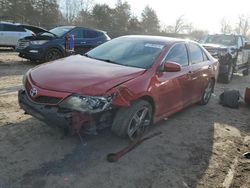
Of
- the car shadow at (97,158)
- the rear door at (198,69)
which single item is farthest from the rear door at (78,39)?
the car shadow at (97,158)

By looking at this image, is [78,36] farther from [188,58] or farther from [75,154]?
[75,154]

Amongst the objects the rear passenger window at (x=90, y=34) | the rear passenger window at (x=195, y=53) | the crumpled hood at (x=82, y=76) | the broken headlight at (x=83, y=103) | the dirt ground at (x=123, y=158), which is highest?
the rear passenger window at (x=90, y=34)

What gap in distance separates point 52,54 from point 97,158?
944cm

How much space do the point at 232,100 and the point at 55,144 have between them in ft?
16.1

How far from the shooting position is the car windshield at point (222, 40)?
1291 cm

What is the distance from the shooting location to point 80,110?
417 cm

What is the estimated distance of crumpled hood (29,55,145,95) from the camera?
4.29m

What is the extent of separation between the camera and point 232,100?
7949mm

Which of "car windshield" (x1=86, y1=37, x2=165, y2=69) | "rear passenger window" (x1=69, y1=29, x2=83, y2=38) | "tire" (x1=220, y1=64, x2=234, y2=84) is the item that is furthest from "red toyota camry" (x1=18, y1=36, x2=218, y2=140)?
"rear passenger window" (x1=69, y1=29, x2=83, y2=38)

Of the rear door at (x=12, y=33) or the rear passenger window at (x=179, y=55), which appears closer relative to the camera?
the rear passenger window at (x=179, y=55)

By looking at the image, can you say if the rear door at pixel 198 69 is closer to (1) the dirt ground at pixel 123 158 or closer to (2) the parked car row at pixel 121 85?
(2) the parked car row at pixel 121 85

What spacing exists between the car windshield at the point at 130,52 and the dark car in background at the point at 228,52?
640 centimetres

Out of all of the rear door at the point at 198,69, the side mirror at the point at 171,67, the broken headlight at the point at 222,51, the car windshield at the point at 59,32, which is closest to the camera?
the side mirror at the point at 171,67

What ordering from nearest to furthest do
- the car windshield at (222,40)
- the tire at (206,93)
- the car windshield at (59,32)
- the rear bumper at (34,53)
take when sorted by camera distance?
the tire at (206,93)
the rear bumper at (34,53)
the car windshield at (222,40)
the car windshield at (59,32)
